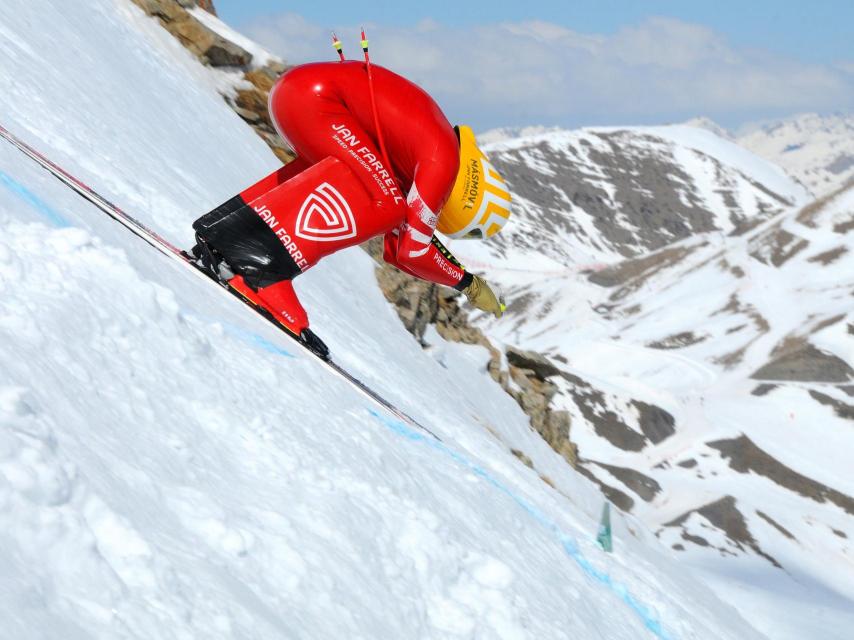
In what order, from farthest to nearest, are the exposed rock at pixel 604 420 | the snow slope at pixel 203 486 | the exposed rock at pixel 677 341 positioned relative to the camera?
the exposed rock at pixel 677 341, the exposed rock at pixel 604 420, the snow slope at pixel 203 486

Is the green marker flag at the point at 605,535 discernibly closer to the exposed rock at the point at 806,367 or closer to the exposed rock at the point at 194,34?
the exposed rock at the point at 194,34

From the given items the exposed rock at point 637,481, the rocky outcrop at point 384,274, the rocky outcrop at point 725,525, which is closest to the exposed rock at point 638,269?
the exposed rock at point 637,481

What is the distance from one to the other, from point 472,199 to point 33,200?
3.50 m

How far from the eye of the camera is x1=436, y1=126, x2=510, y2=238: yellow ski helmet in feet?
23.7

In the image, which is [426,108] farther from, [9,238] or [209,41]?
[209,41]

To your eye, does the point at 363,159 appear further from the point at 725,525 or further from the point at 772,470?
the point at 772,470

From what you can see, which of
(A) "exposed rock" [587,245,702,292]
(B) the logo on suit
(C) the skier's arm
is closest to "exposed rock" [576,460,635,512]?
(C) the skier's arm

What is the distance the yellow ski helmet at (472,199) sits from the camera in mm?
7211

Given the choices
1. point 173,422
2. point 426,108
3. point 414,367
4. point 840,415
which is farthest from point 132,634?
point 840,415

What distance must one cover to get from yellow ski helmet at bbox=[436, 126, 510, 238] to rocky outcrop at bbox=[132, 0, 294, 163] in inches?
562

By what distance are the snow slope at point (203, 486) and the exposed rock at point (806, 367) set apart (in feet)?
263

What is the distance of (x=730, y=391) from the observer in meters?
80.1

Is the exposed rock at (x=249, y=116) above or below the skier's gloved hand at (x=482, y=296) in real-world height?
above

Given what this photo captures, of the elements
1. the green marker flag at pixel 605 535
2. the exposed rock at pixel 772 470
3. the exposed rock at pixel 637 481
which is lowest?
the green marker flag at pixel 605 535
